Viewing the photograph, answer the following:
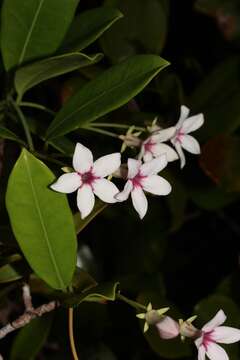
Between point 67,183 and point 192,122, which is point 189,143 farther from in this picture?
point 67,183

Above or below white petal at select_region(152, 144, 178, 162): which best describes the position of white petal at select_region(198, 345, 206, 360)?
below

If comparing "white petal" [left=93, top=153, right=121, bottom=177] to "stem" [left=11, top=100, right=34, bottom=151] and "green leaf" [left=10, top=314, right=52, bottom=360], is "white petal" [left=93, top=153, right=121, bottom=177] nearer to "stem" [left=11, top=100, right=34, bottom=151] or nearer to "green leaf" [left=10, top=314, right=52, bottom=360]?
"stem" [left=11, top=100, right=34, bottom=151]

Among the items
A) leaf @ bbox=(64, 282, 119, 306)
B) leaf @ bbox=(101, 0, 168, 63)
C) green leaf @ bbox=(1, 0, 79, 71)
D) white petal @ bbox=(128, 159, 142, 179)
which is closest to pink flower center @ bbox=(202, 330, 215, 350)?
leaf @ bbox=(64, 282, 119, 306)

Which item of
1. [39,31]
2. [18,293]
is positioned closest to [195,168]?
[18,293]

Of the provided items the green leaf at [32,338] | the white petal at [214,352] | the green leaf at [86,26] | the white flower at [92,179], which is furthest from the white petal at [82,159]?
the green leaf at [32,338]

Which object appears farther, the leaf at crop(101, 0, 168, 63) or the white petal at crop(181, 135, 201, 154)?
the leaf at crop(101, 0, 168, 63)

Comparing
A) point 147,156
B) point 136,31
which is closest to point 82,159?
point 147,156

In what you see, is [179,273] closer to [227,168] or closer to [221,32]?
[227,168]
